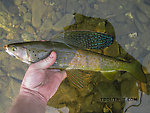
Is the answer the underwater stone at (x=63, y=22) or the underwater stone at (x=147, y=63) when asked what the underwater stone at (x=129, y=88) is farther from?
the underwater stone at (x=63, y=22)

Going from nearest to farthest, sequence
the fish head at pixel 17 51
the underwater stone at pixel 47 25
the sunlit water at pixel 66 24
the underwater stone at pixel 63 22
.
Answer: the fish head at pixel 17 51
the sunlit water at pixel 66 24
the underwater stone at pixel 63 22
the underwater stone at pixel 47 25

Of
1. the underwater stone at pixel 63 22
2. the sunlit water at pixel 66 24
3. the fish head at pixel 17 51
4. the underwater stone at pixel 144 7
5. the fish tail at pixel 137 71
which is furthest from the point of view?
the underwater stone at pixel 63 22

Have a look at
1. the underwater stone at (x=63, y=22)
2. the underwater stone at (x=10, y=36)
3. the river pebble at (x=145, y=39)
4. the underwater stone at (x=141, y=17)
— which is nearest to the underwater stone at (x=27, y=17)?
the underwater stone at (x=10, y=36)

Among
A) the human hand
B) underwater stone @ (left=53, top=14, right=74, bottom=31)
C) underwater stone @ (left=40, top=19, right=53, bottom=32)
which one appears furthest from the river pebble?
underwater stone @ (left=40, top=19, right=53, bottom=32)

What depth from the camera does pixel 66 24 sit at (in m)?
2.99

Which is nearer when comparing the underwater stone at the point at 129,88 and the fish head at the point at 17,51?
the fish head at the point at 17,51

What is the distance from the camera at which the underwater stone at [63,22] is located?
2984mm

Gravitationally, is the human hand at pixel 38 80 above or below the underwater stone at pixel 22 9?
below

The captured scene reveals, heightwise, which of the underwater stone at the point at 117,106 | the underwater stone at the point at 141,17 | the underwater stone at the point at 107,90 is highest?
the underwater stone at the point at 141,17

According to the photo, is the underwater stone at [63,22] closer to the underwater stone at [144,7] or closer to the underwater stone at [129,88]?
the underwater stone at [144,7]

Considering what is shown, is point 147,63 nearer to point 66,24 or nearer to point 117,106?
point 117,106

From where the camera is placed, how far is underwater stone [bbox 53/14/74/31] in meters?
2.98

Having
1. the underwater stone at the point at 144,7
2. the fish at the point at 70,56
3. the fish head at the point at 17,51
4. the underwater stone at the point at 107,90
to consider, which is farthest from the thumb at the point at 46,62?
the underwater stone at the point at 144,7

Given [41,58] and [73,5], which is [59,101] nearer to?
[41,58]
